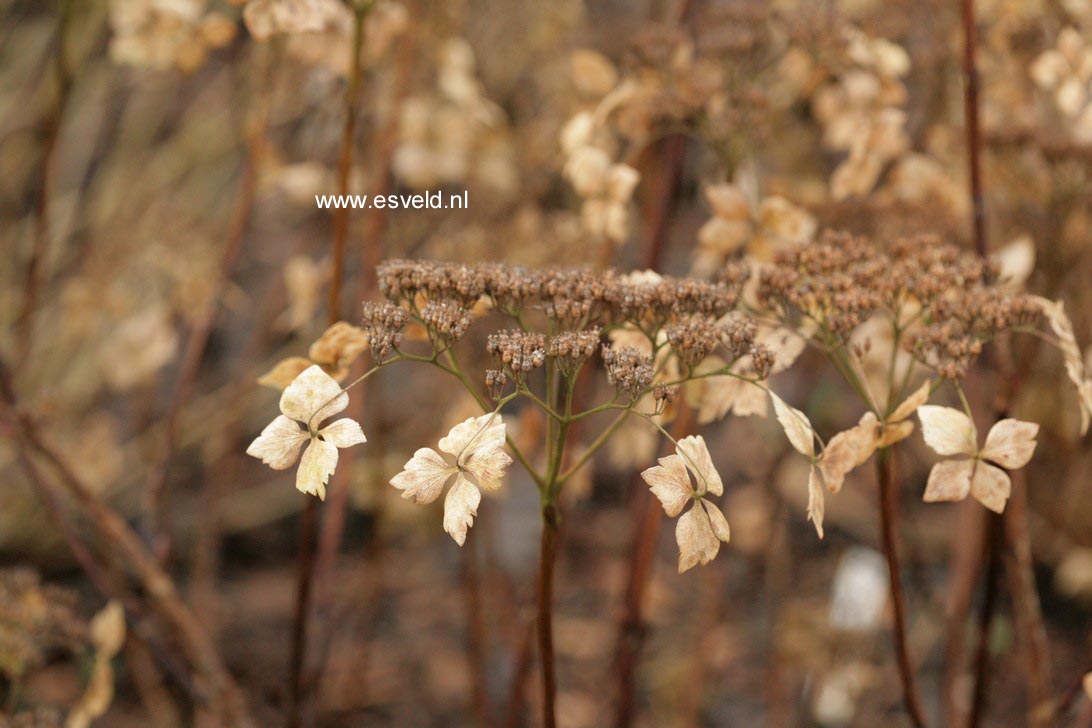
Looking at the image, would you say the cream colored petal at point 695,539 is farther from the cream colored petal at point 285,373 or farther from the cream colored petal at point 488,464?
the cream colored petal at point 285,373

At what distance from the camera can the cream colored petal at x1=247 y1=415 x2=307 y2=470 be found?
77 centimetres

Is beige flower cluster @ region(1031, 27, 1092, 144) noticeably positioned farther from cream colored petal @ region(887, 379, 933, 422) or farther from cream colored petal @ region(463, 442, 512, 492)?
cream colored petal @ region(463, 442, 512, 492)

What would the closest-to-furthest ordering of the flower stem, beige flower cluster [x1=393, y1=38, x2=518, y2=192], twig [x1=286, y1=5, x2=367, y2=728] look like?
the flower stem → twig [x1=286, y1=5, x2=367, y2=728] → beige flower cluster [x1=393, y1=38, x2=518, y2=192]

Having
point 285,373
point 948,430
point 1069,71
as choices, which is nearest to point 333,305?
point 285,373

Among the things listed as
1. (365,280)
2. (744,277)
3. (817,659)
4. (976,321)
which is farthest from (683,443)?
(817,659)

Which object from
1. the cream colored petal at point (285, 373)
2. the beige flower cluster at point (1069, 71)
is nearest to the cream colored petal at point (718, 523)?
the cream colored petal at point (285, 373)

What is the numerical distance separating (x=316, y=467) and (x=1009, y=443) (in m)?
0.59

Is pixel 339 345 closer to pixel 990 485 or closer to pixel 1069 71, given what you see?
pixel 990 485

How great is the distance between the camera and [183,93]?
10.3 ft

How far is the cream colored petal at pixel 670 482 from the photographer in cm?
75

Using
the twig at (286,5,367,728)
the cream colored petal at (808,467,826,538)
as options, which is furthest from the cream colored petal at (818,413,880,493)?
the twig at (286,5,367,728)

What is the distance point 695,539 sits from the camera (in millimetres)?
758

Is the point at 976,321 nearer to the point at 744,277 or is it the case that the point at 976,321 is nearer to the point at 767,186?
the point at 744,277

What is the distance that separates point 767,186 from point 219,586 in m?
2.08
